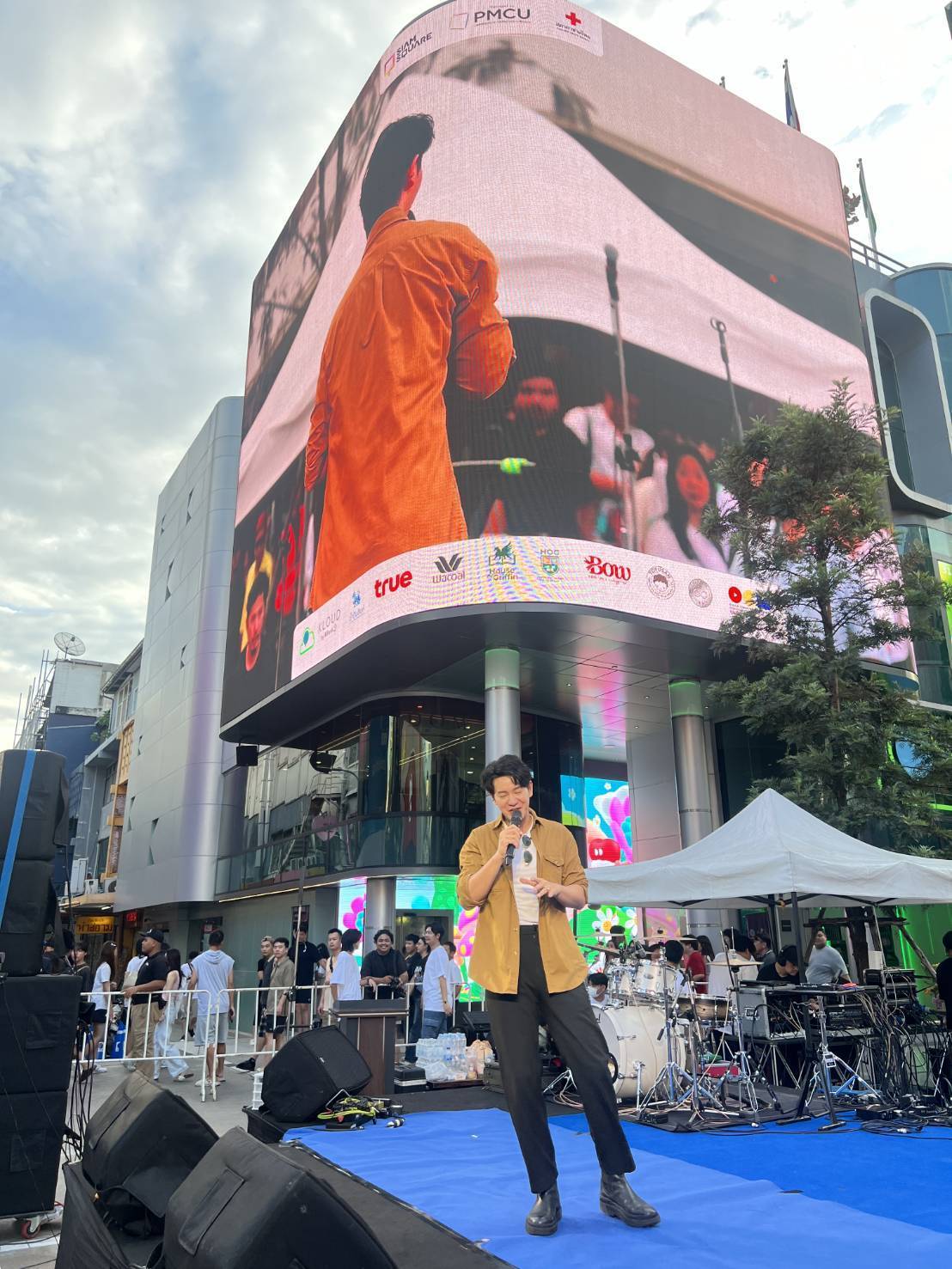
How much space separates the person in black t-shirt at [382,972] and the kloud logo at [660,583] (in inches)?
303

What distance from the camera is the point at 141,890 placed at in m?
33.5

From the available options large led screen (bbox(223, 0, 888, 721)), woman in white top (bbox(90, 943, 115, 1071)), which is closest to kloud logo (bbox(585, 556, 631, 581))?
large led screen (bbox(223, 0, 888, 721))

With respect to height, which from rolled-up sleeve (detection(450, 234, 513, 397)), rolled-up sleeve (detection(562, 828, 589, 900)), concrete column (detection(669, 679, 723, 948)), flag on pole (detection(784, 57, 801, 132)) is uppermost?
flag on pole (detection(784, 57, 801, 132))

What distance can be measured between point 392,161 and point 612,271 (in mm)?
5507

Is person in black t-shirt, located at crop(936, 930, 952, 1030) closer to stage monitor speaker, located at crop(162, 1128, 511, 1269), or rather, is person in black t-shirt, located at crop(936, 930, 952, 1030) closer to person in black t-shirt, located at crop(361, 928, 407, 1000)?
person in black t-shirt, located at crop(361, 928, 407, 1000)

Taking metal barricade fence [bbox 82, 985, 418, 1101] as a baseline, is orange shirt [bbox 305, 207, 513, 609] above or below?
above

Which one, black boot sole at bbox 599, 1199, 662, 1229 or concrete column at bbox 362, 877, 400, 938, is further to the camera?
concrete column at bbox 362, 877, 400, 938

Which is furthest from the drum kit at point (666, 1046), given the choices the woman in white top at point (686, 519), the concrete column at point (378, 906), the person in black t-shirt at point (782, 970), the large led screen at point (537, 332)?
the concrete column at point (378, 906)

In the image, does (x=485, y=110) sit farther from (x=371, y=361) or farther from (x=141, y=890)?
(x=141, y=890)

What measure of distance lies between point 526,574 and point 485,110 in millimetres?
9920

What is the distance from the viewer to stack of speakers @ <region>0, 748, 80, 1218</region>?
4949mm

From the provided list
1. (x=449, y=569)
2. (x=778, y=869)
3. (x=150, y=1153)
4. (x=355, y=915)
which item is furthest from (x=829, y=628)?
(x=355, y=915)

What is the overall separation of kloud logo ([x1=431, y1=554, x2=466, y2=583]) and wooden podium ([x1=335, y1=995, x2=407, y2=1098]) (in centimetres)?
874

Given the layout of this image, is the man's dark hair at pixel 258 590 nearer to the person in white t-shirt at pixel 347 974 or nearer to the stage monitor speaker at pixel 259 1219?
the person in white t-shirt at pixel 347 974
